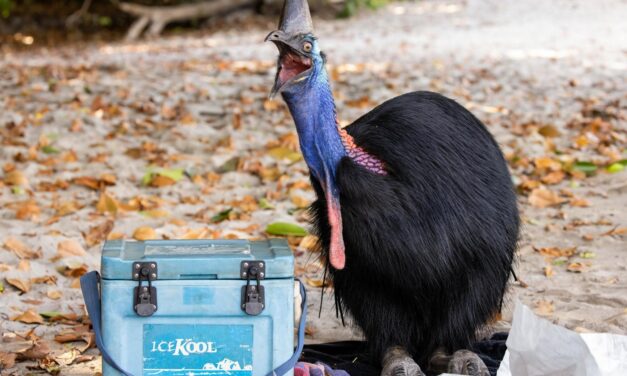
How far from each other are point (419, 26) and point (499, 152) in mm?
8996

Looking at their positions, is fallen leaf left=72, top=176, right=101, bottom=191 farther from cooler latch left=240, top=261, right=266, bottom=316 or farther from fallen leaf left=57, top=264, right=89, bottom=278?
cooler latch left=240, top=261, right=266, bottom=316

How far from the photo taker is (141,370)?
7.59 feet

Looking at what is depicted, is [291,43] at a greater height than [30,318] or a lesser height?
greater

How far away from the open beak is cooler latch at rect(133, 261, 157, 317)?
1.78ft

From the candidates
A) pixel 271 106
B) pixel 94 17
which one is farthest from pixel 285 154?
pixel 94 17

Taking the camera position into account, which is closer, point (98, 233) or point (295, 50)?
point (295, 50)

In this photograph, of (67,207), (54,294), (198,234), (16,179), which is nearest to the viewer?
(54,294)

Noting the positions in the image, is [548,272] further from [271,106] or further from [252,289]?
[271,106]

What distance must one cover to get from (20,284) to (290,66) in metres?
1.56

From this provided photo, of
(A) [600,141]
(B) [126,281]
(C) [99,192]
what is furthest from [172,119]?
(B) [126,281]

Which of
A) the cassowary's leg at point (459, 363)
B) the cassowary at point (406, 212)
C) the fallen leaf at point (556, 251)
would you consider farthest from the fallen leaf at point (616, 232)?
the cassowary's leg at point (459, 363)

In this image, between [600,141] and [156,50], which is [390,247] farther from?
[156,50]

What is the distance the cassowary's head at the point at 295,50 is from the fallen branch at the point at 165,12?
9.38 meters

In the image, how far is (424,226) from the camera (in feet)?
8.59
